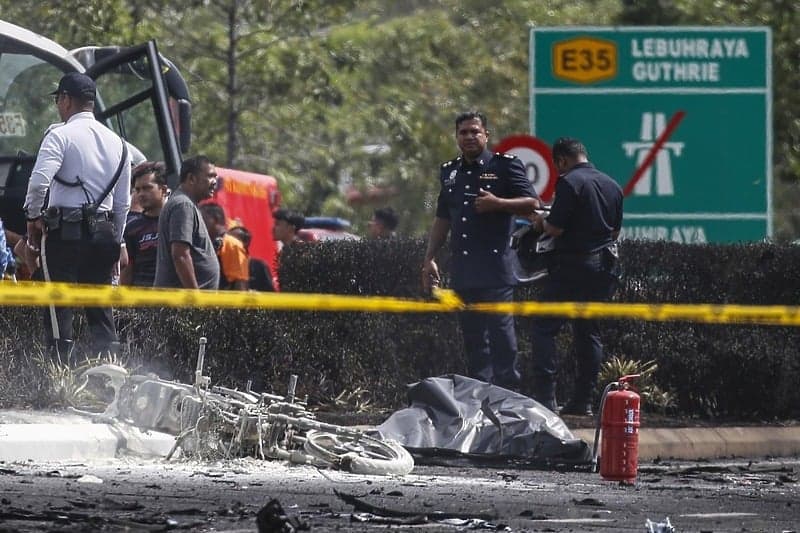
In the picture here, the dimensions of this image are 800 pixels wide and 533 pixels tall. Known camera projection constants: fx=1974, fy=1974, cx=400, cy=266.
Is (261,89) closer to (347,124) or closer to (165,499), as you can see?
(347,124)

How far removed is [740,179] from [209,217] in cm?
403

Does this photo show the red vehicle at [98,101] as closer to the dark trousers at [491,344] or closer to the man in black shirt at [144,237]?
the man in black shirt at [144,237]

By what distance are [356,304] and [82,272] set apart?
164cm

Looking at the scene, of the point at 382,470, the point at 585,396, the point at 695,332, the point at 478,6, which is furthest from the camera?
the point at 478,6

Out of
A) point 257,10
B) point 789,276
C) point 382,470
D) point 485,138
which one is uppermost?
point 257,10

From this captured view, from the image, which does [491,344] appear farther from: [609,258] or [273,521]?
[273,521]

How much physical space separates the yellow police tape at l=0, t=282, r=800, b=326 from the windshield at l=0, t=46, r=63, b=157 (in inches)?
159

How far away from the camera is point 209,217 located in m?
14.8

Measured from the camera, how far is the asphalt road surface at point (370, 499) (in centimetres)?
687

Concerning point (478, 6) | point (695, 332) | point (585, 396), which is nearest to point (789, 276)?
point (695, 332)

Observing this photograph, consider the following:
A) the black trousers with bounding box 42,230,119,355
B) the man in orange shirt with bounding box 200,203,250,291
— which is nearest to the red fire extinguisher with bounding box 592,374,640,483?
the black trousers with bounding box 42,230,119,355

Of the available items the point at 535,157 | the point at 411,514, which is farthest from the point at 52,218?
the point at 535,157

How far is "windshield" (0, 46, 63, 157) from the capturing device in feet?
50.3

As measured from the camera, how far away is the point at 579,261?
11.9 m
